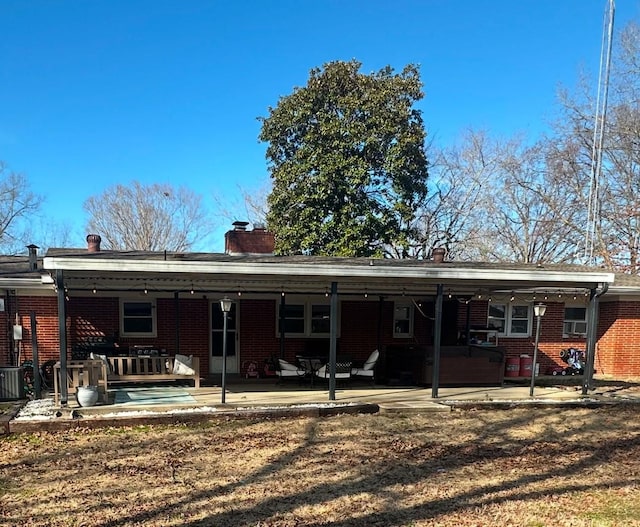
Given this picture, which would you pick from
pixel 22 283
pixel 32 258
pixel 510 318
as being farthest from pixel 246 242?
pixel 510 318

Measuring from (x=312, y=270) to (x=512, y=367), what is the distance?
7489mm

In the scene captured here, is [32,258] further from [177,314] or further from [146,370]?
[146,370]

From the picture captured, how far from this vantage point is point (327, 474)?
561 centimetres

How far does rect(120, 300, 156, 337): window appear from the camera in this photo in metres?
11.7

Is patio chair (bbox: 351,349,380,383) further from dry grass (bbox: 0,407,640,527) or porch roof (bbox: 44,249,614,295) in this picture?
dry grass (bbox: 0,407,640,527)

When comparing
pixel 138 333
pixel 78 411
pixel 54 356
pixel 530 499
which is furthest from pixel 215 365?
pixel 530 499

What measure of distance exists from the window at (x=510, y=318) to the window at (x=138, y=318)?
29.9ft

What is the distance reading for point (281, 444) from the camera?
674 centimetres

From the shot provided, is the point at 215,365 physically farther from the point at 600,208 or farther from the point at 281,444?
the point at 600,208

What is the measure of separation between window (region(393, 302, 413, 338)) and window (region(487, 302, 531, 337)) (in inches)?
93.4

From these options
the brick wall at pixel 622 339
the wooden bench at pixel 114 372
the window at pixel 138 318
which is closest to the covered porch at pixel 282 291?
the window at pixel 138 318

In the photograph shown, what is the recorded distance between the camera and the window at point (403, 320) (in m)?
13.3

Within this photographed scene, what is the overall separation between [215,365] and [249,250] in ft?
12.9

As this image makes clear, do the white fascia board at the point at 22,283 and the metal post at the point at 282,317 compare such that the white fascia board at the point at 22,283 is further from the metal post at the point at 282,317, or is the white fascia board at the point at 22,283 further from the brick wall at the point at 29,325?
the metal post at the point at 282,317
